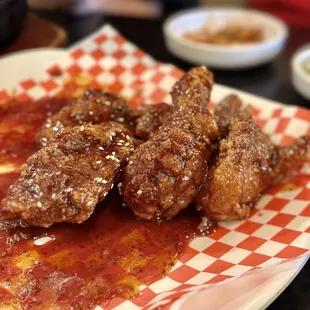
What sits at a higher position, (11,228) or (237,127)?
(237,127)

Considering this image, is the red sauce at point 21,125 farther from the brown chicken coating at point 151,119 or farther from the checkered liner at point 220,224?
the brown chicken coating at point 151,119

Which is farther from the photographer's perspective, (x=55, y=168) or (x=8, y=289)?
(x=55, y=168)

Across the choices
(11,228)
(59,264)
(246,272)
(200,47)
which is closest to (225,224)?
(246,272)

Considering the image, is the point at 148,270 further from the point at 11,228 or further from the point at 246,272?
the point at 11,228

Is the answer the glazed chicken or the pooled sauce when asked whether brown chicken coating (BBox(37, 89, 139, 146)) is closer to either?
the pooled sauce

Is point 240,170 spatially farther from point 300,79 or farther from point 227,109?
point 300,79

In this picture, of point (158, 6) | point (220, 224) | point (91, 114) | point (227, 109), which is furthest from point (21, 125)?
point (158, 6)
